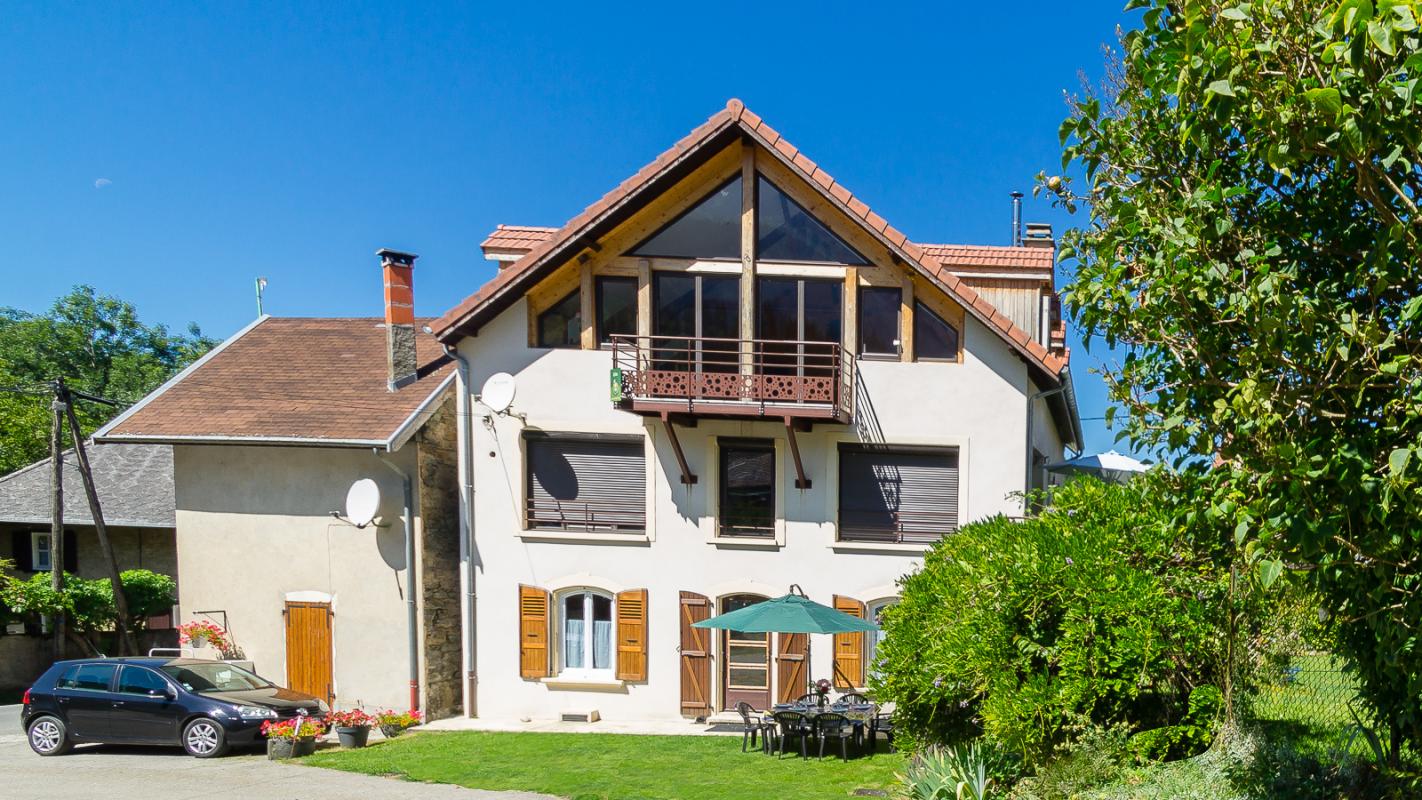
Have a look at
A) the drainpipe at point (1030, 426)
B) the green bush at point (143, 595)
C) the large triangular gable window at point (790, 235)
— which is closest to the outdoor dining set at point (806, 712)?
the drainpipe at point (1030, 426)

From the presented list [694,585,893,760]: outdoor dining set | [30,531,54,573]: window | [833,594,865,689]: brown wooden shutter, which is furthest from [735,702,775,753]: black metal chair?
[30,531,54,573]: window

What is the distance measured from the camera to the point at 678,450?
53.2 ft

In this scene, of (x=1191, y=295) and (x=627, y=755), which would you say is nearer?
(x=1191, y=295)

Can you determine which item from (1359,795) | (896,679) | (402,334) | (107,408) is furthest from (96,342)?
(1359,795)

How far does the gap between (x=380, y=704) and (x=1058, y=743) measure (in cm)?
1225

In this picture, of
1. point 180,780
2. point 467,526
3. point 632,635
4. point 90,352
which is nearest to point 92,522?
point 467,526

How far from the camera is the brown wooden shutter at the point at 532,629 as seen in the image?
16.9 meters

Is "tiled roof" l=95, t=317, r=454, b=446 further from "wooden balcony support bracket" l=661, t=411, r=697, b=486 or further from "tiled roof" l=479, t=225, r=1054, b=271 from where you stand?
"wooden balcony support bracket" l=661, t=411, r=697, b=486

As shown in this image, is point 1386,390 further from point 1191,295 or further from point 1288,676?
point 1288,676

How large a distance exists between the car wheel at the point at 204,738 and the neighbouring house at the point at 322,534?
296cm

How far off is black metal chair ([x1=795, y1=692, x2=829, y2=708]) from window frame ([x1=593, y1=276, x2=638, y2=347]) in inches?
260

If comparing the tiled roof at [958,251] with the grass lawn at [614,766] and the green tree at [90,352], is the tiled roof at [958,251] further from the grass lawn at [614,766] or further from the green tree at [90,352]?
the green tree at [90,352]

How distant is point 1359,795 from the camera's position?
7551 mm

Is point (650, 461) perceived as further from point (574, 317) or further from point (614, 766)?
point (614, 766)
